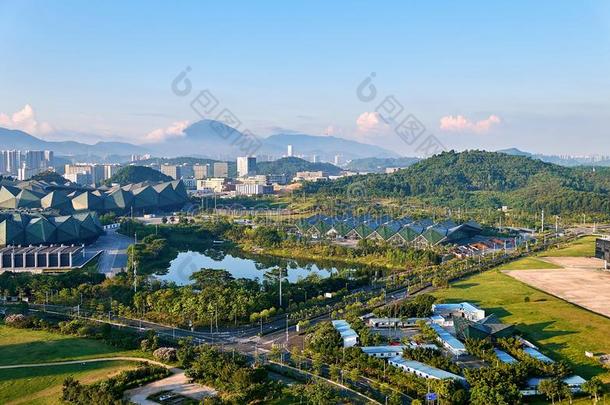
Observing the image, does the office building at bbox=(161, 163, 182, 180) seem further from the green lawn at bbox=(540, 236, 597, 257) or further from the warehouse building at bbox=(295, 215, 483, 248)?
the green lawn at bbox=(540, 236, 597, 257)

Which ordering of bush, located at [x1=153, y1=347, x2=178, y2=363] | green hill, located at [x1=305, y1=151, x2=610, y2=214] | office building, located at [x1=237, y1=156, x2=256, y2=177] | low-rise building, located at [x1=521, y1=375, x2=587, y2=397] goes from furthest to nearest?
1. office building, located at [x1=237, y1=156, x2=256, y2=177]
2. green hill, located at [x1=305, y1=151, x2=610, y2=214]
3. bush, located at [x1=153, y1=347, x2=178, y2=363]
4. low-rise building, located at [x1=521, y1=375, x2=587, y2=397]

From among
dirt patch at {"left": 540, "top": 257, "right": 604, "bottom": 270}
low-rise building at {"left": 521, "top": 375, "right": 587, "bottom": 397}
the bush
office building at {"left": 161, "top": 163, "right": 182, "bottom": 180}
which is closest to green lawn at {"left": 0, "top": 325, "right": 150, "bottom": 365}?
the bush

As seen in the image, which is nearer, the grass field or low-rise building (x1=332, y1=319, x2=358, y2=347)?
the grass field

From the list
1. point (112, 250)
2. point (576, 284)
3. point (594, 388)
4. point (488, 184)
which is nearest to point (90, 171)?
point (488, 184)

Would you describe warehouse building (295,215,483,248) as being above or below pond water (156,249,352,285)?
above

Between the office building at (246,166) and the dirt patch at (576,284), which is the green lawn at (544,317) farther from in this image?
the office building at (246,166)

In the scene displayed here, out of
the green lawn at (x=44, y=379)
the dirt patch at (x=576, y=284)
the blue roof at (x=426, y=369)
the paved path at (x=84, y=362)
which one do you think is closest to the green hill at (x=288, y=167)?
the dirt patch at (x=576, y=284)
